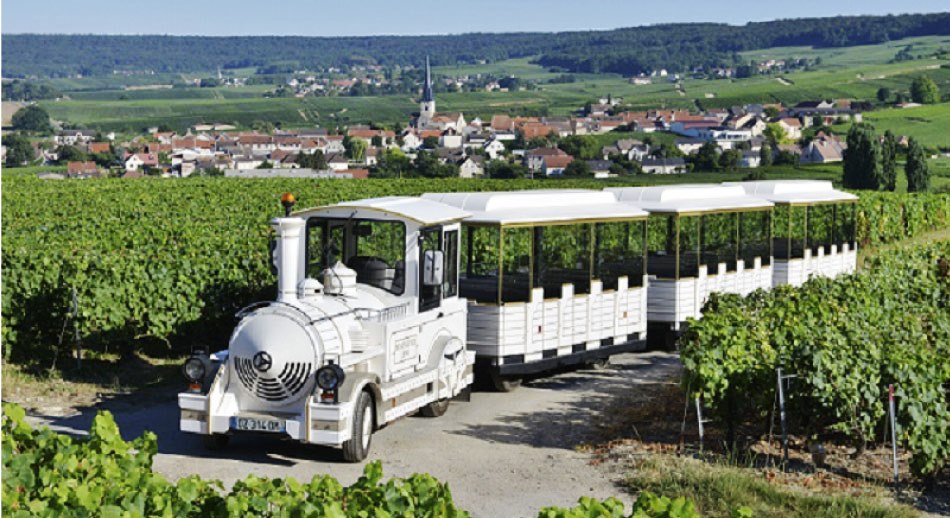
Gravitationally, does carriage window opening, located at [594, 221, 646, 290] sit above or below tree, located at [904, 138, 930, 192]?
above

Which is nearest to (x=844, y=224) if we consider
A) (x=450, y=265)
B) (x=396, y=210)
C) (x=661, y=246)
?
(x=661, y=246)

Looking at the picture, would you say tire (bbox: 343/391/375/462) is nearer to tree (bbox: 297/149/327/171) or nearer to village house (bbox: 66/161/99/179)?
village house (bbox: 66/161/99/179)

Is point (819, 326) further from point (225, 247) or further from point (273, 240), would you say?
point (225, 247)

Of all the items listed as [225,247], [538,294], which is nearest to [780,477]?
[538,294]

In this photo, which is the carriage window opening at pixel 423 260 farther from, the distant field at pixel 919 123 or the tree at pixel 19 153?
the tree at pixel 19 153

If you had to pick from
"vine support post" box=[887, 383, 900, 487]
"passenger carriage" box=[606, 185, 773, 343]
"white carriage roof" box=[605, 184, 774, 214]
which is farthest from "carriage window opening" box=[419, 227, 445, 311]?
"white carriage roof" box=[605, 184, 774, 214]

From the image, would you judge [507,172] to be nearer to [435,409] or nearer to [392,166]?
[392,166]

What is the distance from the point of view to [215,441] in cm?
1517

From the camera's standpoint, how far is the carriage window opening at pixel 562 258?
19.9 m

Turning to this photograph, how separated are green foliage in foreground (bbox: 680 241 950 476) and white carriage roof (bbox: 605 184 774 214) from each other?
6292mm

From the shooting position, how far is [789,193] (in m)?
29.8

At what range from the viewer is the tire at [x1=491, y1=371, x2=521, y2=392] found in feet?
62.6

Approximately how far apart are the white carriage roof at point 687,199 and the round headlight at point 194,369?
11.6 metres

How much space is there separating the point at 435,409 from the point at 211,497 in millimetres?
8974
